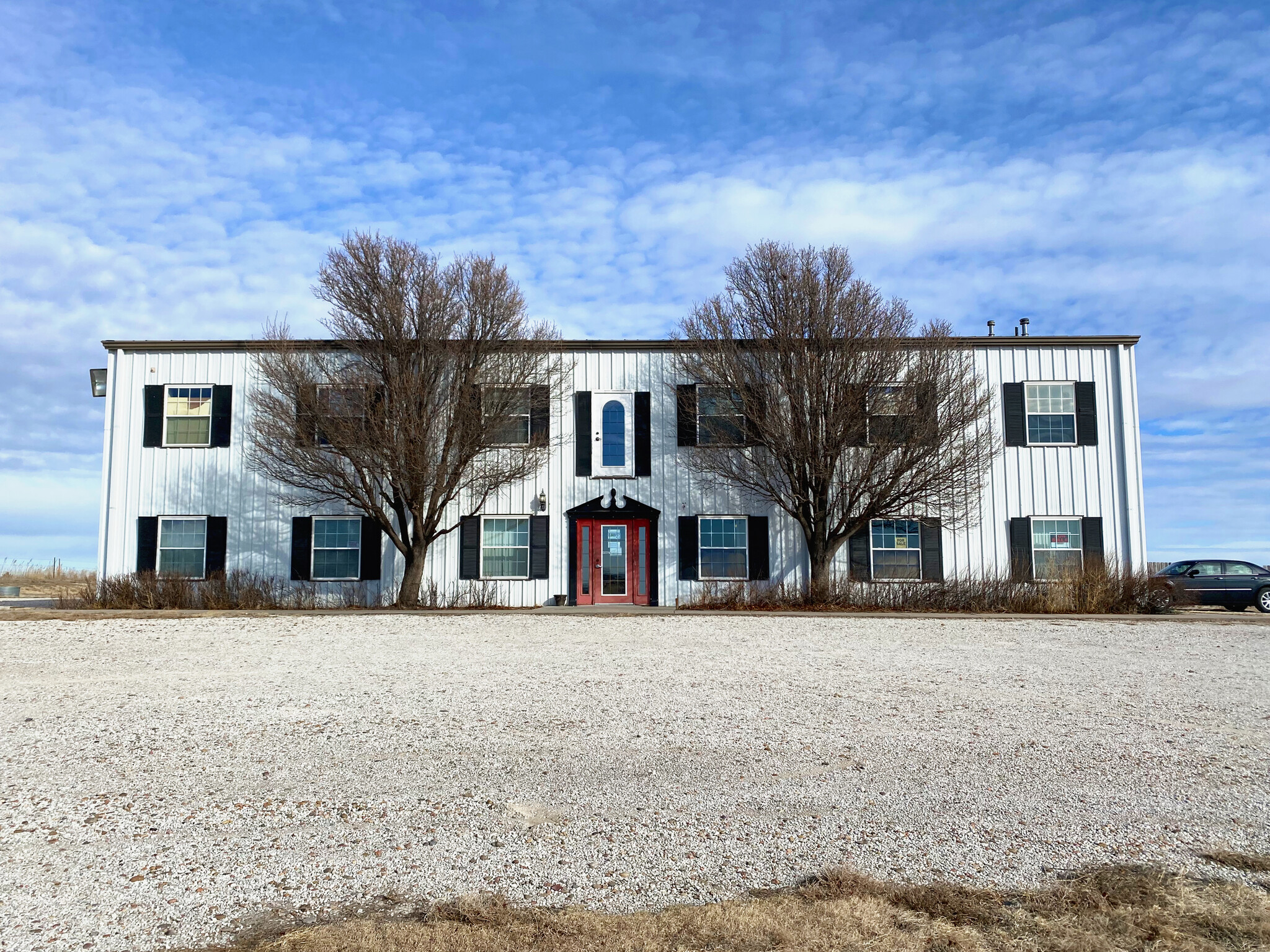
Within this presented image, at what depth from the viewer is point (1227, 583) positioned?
74.8 feet

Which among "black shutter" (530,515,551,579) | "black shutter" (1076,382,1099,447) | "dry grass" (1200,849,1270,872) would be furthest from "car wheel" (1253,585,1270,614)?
"dry grass" (1200,849,1270,872)

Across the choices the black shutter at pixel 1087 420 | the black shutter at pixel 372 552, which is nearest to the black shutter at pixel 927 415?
the black shutter at pixel 1087 420

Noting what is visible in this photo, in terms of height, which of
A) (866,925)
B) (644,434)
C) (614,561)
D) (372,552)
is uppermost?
(644,434)

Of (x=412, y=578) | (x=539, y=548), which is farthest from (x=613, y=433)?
(x=412, y=578)

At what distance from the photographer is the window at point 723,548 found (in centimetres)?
2286

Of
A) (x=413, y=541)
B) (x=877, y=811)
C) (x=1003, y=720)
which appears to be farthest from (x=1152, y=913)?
(x=413, y=541)

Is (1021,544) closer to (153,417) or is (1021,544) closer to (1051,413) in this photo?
(1051,413)

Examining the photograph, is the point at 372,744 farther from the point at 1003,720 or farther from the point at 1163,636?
the point at 1163,636

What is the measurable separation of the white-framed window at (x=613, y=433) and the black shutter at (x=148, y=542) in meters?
10.6

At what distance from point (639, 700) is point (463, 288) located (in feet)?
48.6

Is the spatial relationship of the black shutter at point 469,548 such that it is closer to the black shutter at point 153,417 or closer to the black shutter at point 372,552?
the black shutter at point 372,552

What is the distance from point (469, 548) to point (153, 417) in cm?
851

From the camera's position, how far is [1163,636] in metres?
15.3

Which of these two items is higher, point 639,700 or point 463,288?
point 463,288
